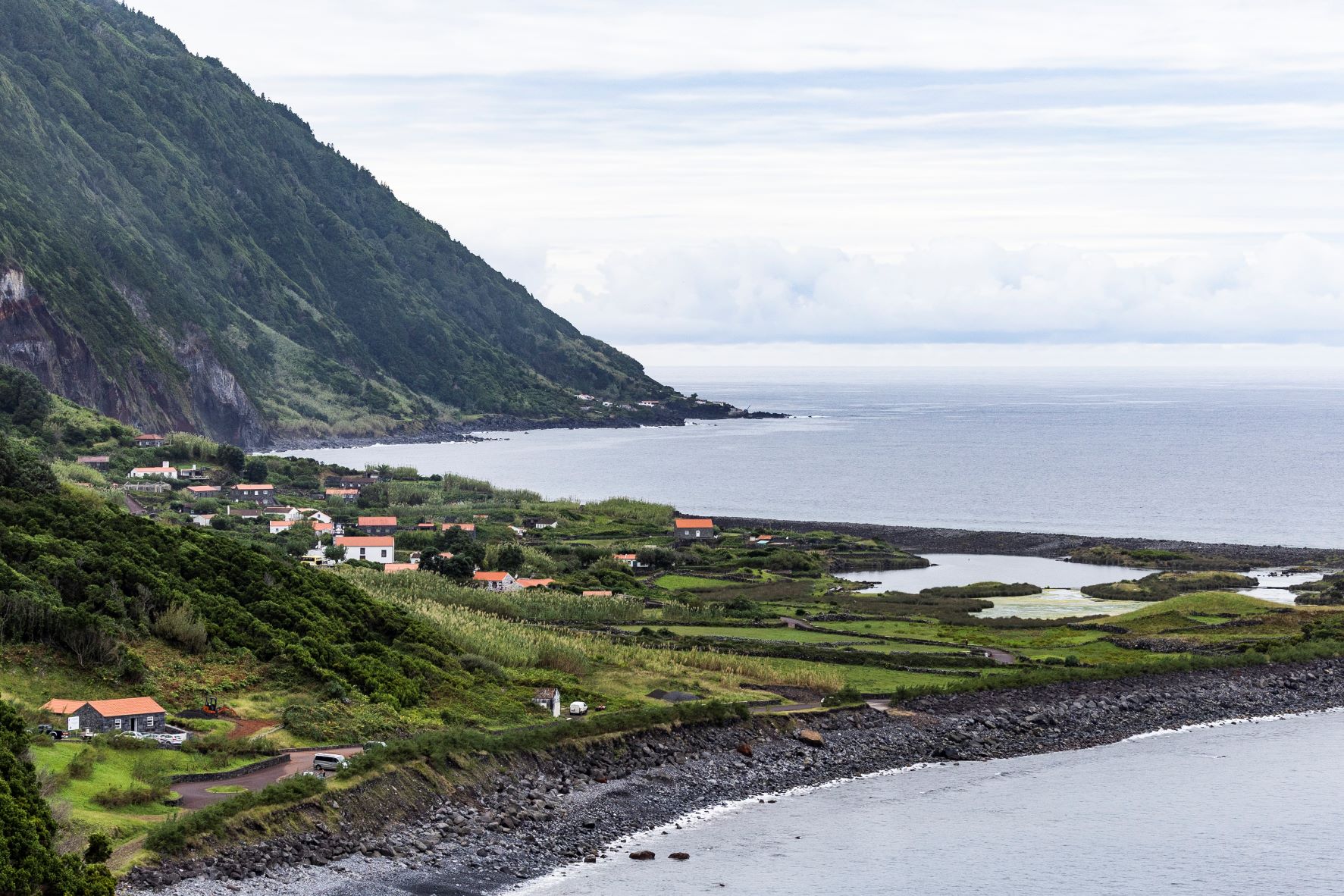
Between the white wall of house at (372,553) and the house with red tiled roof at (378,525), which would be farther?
the house with red tiled roof at (378,525)

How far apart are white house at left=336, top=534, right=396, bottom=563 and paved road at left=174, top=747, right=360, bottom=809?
67848mm

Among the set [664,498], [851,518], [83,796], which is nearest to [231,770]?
[83,796]

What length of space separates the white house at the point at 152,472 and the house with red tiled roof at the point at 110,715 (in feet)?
359

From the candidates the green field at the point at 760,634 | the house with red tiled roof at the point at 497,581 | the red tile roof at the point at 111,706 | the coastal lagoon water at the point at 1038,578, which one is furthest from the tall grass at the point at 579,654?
the coastal lagoon water at the point at 1038,578

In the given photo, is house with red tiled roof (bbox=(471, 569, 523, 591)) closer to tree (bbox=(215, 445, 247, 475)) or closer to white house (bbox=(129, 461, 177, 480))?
white house (bbox=(129, 461, 177, 480))

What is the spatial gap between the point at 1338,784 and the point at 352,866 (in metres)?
36.5

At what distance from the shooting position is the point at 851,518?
547 feet

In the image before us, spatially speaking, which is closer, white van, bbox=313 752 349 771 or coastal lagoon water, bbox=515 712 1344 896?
coastal lagoon water, bbox=515 712 1344 896

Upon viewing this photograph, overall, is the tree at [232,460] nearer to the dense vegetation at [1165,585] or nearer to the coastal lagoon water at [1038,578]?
the coastal lagoon water at [1038,578]

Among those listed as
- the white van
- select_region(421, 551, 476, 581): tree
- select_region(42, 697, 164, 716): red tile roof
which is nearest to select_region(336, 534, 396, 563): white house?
select_region(421, 551, 476, 581): tree

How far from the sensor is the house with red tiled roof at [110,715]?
4691 centimetres

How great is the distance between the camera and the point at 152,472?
154m

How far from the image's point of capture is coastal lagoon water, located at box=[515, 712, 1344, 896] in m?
43.7

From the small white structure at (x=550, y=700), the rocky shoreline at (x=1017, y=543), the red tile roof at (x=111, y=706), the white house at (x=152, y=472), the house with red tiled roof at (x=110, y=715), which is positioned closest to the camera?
the house with red tiled roof at (x=110, y=715)
